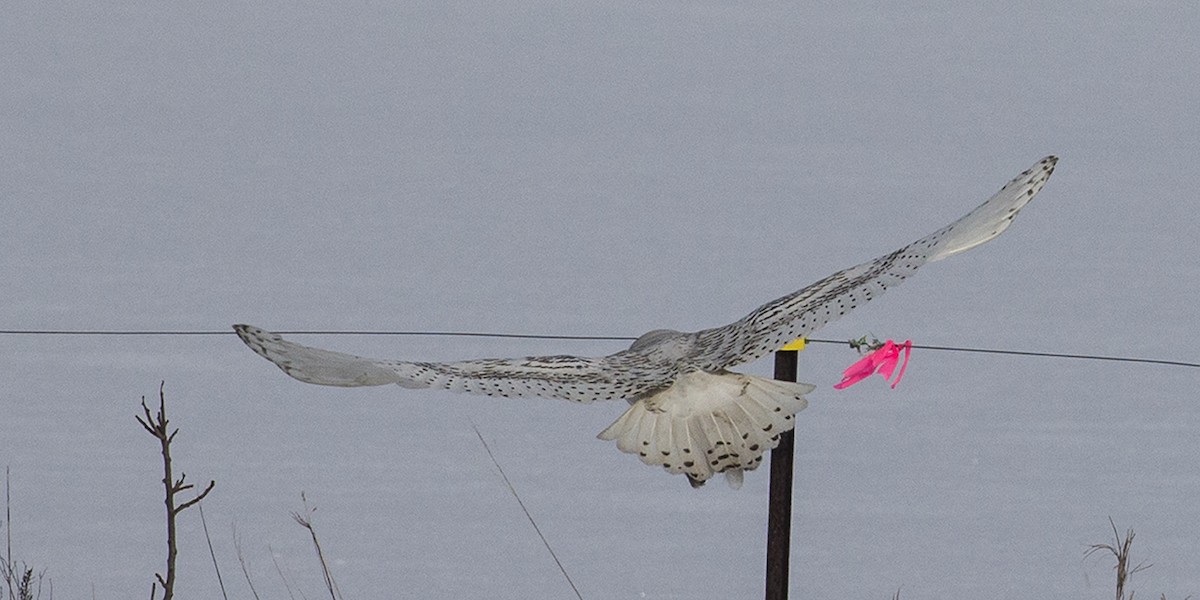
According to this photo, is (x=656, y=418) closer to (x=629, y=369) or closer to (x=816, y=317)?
(x=629, y=369)

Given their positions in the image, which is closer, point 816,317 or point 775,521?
point 816,317

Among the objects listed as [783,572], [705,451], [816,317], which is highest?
[816,317]

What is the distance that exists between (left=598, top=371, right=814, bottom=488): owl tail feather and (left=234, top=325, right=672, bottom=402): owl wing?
53 millimetres

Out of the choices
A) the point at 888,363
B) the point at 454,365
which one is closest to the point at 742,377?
the point at 454,365

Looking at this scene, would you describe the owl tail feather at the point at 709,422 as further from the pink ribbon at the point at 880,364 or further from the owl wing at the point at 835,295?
the pink ribbon at the point at 880,364

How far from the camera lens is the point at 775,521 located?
8.36ft

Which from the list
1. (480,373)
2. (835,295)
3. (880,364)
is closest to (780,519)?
(880,364)

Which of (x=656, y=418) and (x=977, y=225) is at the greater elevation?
(x=977, y=225)

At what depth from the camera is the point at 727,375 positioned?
2.15 m

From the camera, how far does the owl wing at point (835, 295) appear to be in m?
2.11

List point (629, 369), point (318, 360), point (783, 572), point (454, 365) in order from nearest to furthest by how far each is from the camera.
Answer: point (318, 360)
point (454, 365)
point (629, 369)
point (783, 572)

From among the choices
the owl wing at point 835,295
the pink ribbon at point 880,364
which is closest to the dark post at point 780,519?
the pink ribbon at point 880,364

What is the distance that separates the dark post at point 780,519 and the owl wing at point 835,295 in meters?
0.38

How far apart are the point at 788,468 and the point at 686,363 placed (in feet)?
1.53
